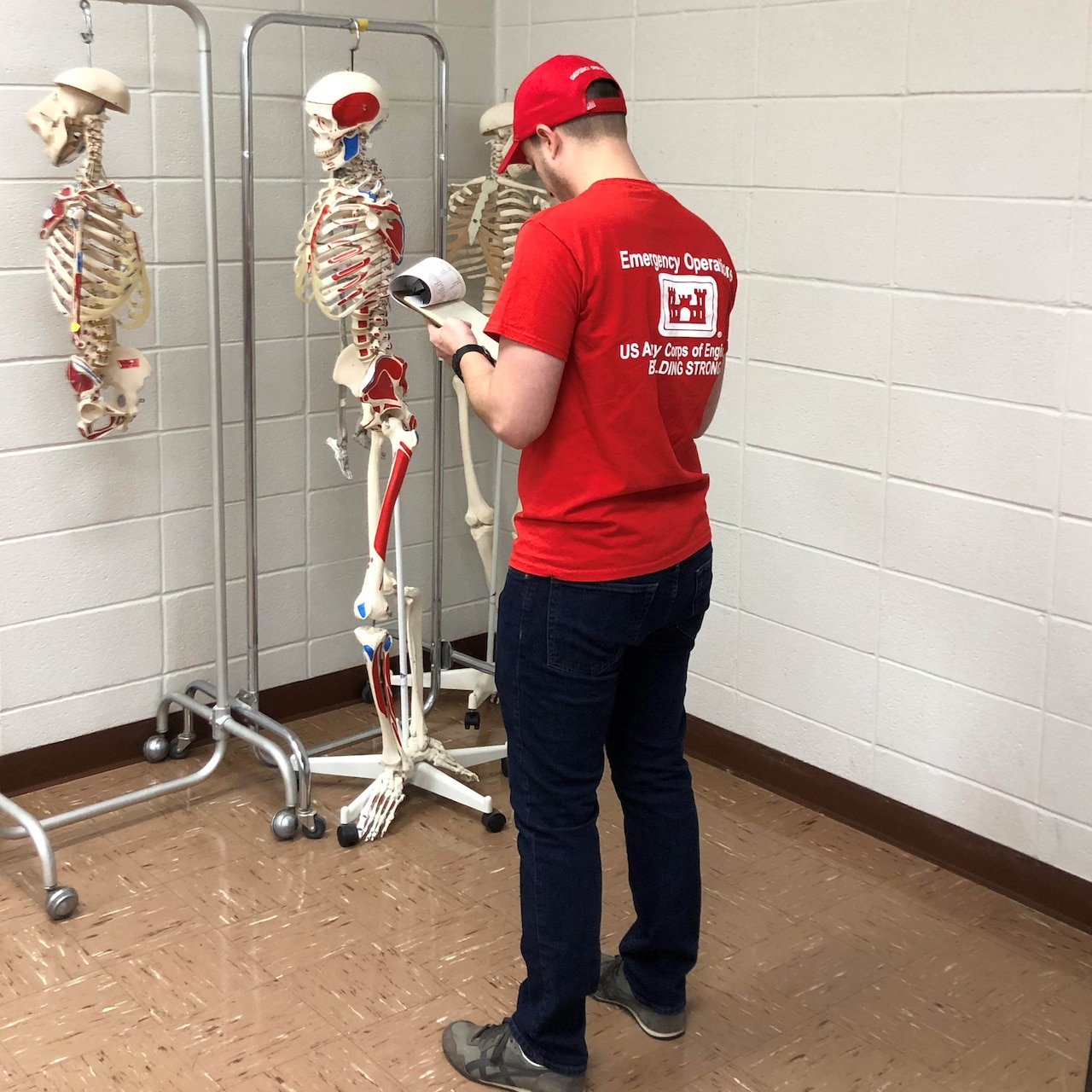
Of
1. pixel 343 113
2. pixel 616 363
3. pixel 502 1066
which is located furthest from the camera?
pixel 343 113

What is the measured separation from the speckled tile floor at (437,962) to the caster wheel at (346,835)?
2cm

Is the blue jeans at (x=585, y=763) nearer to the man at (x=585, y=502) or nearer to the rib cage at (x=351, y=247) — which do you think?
the man at (x=585, y=502)

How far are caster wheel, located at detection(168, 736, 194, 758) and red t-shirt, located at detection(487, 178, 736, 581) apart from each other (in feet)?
5.25

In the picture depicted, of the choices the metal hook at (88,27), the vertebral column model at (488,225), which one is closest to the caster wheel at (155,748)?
the vertebral column model at (488,225)

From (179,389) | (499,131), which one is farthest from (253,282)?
(499,131)

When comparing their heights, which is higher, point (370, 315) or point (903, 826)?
point (370, 315)

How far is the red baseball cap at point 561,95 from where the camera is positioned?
5.76ft

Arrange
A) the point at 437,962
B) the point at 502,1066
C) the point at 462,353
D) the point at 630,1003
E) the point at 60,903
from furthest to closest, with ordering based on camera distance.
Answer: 1. the point at 60,903
2. the point at 437,962
3. the point at 630,1003
4. the point at 502,1066
5. the point at 462,353

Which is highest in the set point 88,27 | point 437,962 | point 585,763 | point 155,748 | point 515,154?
point 88,27

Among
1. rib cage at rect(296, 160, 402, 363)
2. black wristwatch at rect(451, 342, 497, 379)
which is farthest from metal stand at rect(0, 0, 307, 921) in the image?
black wristwatch at rect(451, 342, 497, 379)

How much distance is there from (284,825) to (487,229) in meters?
1.47

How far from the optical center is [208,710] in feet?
10.1

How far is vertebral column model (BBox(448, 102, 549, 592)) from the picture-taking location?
3139mm

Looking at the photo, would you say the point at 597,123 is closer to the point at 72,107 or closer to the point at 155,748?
the point at 72,107
